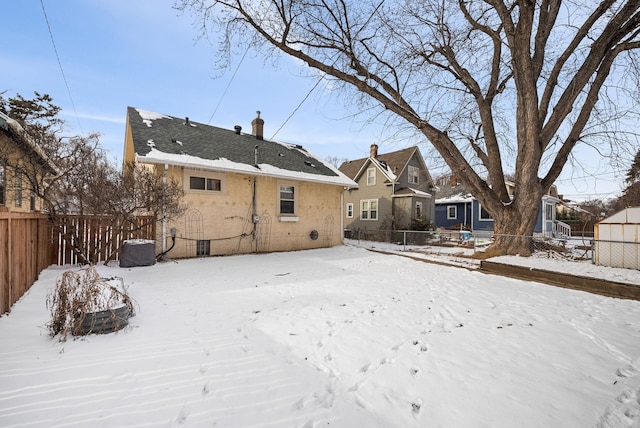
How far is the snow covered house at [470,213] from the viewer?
65.7 ft

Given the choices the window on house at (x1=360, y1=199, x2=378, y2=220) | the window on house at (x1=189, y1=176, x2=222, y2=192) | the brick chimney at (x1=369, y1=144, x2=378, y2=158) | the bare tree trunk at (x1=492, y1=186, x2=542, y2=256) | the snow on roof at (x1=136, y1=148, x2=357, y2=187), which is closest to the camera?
the snow on roof at (x1=136, y1=148, x2=357, y2=187)

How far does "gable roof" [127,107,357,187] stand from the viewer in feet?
29.6

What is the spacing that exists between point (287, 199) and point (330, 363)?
9.27 meters

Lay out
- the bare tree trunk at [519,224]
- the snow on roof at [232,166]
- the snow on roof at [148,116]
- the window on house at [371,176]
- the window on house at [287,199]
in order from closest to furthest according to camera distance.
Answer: the snow on roof at [232,166] → the bare tree trunk at [519,224] → the snow on roof at [148,116] → the window on house at [287,199] → the window on house at [371,176]

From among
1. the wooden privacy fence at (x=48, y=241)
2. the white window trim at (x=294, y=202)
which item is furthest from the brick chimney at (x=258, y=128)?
the wooden privacy fence at (x=48, y=241)

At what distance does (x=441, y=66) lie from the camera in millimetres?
10773

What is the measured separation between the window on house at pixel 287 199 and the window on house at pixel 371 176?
10204 mm

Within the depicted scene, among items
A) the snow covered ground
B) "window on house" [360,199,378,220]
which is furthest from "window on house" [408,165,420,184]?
the snow covered ground

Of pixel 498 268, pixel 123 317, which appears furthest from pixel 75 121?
pixel 498 268

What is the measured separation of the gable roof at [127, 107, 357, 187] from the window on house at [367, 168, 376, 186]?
273 inches

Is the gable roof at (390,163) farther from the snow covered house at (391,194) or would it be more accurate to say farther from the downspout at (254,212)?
the downspout at (254,212)

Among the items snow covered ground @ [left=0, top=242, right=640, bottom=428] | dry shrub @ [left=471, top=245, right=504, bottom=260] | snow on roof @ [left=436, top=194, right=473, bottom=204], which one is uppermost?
snow on roof @ [left=436, top=194, right=473, bottom=204]

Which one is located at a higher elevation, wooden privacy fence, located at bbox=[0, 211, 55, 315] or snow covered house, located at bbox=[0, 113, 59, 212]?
snow covered house, located at bbox=[0, 113, 59, 212]

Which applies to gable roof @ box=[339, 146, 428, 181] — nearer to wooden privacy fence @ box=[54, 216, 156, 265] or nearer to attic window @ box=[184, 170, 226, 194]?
attic window @ box=[184, 170, 226, 194]
